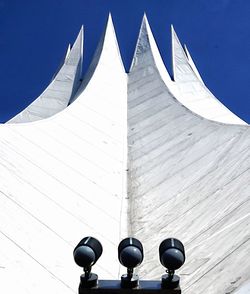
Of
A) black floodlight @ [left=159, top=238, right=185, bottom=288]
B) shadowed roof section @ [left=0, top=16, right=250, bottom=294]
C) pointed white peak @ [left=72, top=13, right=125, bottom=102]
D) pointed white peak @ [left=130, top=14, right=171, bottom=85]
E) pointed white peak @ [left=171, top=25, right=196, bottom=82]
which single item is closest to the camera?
black floodlight @ [left=159, top=238, right=185, bottom=288]

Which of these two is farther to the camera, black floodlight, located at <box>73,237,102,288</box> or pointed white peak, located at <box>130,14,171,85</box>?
pointed white peak, located at <box>130,14,171,85</box>

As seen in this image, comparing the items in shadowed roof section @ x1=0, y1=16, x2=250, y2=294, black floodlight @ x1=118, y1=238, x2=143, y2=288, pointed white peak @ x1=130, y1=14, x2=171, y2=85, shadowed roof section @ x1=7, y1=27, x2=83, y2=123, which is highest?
pointed white peak @ x1=130, y1=14, x2=171, y2=85

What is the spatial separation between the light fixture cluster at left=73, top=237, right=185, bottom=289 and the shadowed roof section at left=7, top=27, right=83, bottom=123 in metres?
8.68

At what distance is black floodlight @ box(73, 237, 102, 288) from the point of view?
1836 mm

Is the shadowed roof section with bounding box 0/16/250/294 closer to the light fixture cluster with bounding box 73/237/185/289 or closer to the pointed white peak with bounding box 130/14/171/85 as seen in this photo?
the light fixture cluster with bounding box 73/237/185/289

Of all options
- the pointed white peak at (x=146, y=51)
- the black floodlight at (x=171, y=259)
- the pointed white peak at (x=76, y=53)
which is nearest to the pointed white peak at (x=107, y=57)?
the pointed white peak at (x=146, y=51)

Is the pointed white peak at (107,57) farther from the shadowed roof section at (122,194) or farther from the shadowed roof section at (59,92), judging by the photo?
the shadowed roof section at (122,194)

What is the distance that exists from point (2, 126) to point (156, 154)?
2144 millimetres

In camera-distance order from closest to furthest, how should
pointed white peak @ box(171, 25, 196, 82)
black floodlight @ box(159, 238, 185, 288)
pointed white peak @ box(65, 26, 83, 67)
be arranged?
black floodlight @ box(159, 238, 185, 288)
pointed white peak @ box(171, 25, 196, 82)
pointed white peak @ box(65, 26, 83, 67)

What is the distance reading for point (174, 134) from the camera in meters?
5.94

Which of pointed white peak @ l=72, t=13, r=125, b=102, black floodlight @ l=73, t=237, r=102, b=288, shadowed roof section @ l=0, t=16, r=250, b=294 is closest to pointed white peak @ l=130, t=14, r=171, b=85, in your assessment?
pointed white peak @ l=72, t=13, r=125, b=102

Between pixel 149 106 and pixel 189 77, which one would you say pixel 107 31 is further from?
pixel 149 106

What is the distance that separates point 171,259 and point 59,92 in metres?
10.6

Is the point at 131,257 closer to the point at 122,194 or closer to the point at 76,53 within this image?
the point at 122,194
